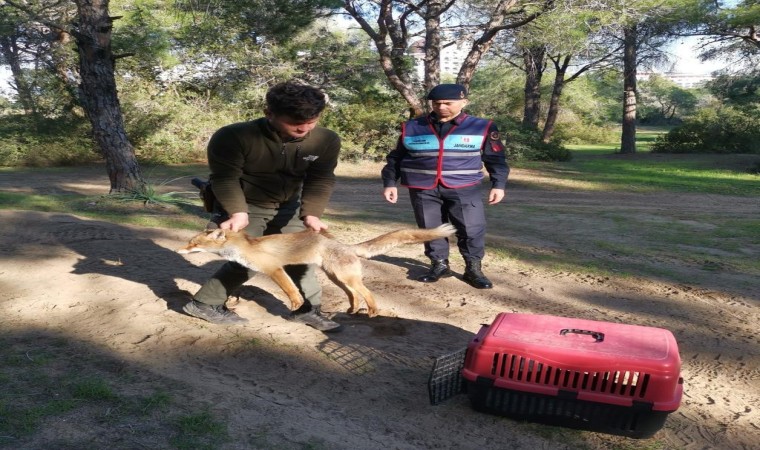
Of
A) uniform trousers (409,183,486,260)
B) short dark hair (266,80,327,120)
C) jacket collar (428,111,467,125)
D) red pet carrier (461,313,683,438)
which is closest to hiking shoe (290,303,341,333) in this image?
red pet carrier (461,313,683,438)

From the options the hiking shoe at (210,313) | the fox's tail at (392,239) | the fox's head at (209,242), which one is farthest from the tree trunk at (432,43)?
the hiking shoe at (210,313)

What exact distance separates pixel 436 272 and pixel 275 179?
2.51m

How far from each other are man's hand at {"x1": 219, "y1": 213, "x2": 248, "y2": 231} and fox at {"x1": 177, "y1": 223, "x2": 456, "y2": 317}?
0.12 m

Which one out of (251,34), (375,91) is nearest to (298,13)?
(251,34)

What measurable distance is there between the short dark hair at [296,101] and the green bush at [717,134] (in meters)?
31.3

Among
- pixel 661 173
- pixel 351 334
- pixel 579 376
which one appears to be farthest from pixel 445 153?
pixel 661 173

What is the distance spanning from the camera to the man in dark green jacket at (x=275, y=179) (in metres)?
3.95

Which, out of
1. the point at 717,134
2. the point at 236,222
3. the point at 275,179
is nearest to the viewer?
the point at 236,222

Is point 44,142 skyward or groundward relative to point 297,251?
skyward

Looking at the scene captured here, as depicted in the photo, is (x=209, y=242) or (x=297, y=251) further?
(x=297, y=251)

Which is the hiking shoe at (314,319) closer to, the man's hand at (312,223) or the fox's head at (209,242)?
the man's hand at (312,223)

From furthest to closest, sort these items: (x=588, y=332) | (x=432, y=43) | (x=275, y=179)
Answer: (x=432, y=43), (x=275, y=179), (x=588, y=332)

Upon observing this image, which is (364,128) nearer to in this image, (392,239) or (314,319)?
(392,239)

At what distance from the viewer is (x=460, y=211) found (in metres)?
6.04
